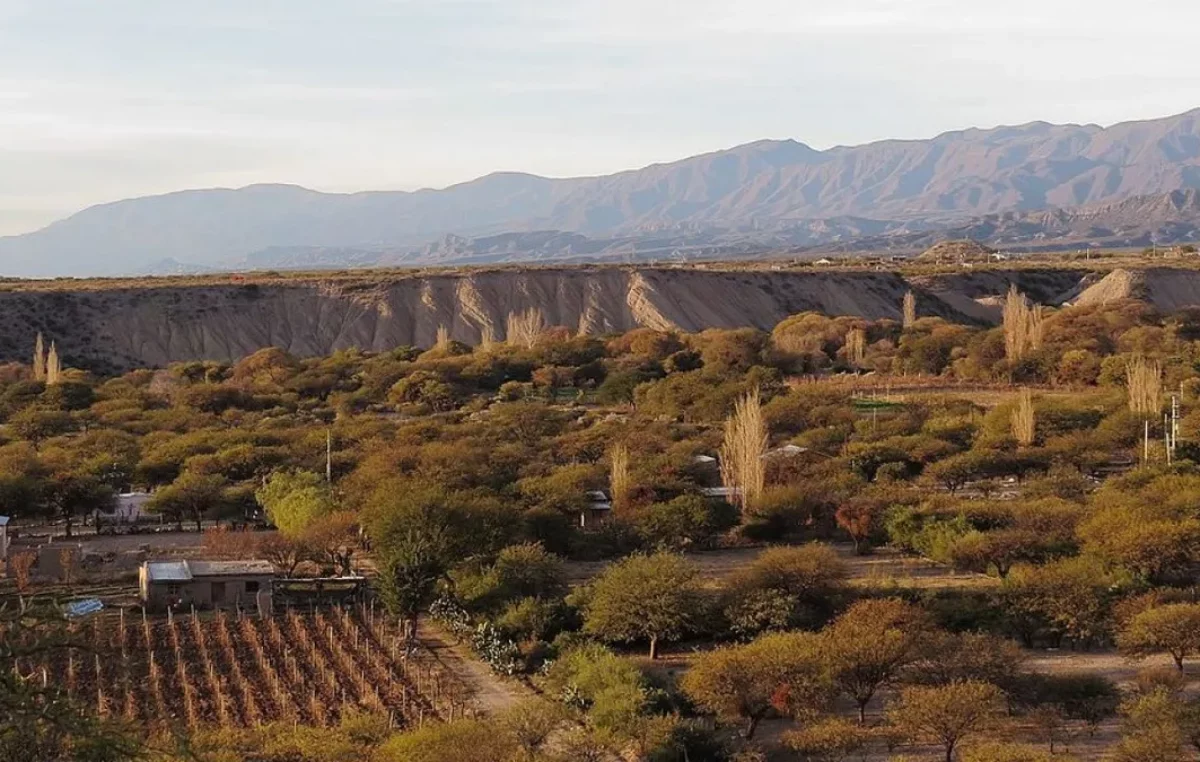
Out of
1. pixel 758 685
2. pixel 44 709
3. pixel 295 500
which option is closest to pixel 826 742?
pixel 758 685

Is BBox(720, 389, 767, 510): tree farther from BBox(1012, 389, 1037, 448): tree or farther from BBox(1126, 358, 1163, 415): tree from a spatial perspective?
BBox(1126, 358, 1163, 415): tree

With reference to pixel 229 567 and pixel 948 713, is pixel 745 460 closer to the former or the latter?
pixel 229 567

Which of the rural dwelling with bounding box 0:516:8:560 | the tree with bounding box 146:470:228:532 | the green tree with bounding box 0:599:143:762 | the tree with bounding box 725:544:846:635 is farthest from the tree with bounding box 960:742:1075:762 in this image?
the tree with bounding box 146:470:228:532

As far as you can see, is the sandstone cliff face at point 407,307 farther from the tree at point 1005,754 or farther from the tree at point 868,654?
the tree at point 1005,754

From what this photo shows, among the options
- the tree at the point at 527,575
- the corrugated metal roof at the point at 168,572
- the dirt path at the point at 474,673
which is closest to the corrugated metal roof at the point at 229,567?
the corrugated metal roof at the point at 168,572

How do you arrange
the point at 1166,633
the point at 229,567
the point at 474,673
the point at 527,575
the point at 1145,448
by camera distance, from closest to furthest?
the point at 1166,633
the point at 474,673
the point at 527,575
the point at 229,567
the point at 1145,448

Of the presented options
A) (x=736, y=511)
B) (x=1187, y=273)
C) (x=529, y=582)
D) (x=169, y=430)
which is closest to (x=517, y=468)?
(x=736, y=511)
